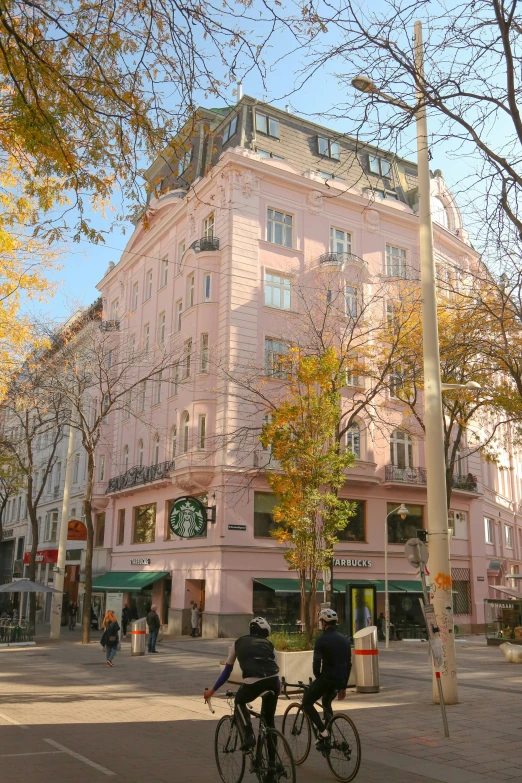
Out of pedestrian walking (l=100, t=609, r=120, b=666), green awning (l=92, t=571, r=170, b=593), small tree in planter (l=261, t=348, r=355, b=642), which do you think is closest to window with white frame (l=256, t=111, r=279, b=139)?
small tree in planter (l=261, t=348, r=355, b=642)

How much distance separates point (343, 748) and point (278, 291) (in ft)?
89.9

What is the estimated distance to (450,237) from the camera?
3841 cm

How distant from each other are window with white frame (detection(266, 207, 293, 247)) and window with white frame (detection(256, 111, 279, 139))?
4228 millimetres

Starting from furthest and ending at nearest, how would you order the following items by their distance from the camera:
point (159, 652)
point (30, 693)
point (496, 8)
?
point (159, 652)
point (30, 693)
point (496, 8)

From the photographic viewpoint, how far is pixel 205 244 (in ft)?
108

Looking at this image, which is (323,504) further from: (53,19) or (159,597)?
(159,597)

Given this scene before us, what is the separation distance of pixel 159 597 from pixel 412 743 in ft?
86.9

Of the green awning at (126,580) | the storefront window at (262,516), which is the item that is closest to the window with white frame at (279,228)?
the storefront window at (262,516)

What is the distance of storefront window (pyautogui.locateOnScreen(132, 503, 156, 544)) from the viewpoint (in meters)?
36.2

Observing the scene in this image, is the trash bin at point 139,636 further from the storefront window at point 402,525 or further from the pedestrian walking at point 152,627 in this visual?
the storefront window at point 402,525

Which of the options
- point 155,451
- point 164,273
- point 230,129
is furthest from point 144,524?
point 230,129

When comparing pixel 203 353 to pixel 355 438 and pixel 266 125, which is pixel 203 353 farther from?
pixel 266 125

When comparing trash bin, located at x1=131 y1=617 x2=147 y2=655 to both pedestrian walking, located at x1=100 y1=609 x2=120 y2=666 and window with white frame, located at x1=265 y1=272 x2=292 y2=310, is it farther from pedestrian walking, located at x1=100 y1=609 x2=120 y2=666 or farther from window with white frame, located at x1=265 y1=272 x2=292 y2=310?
window with white frame, located at x1=265 y1=272 x2=292 y2=310

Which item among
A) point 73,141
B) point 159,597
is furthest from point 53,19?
point 159,597
